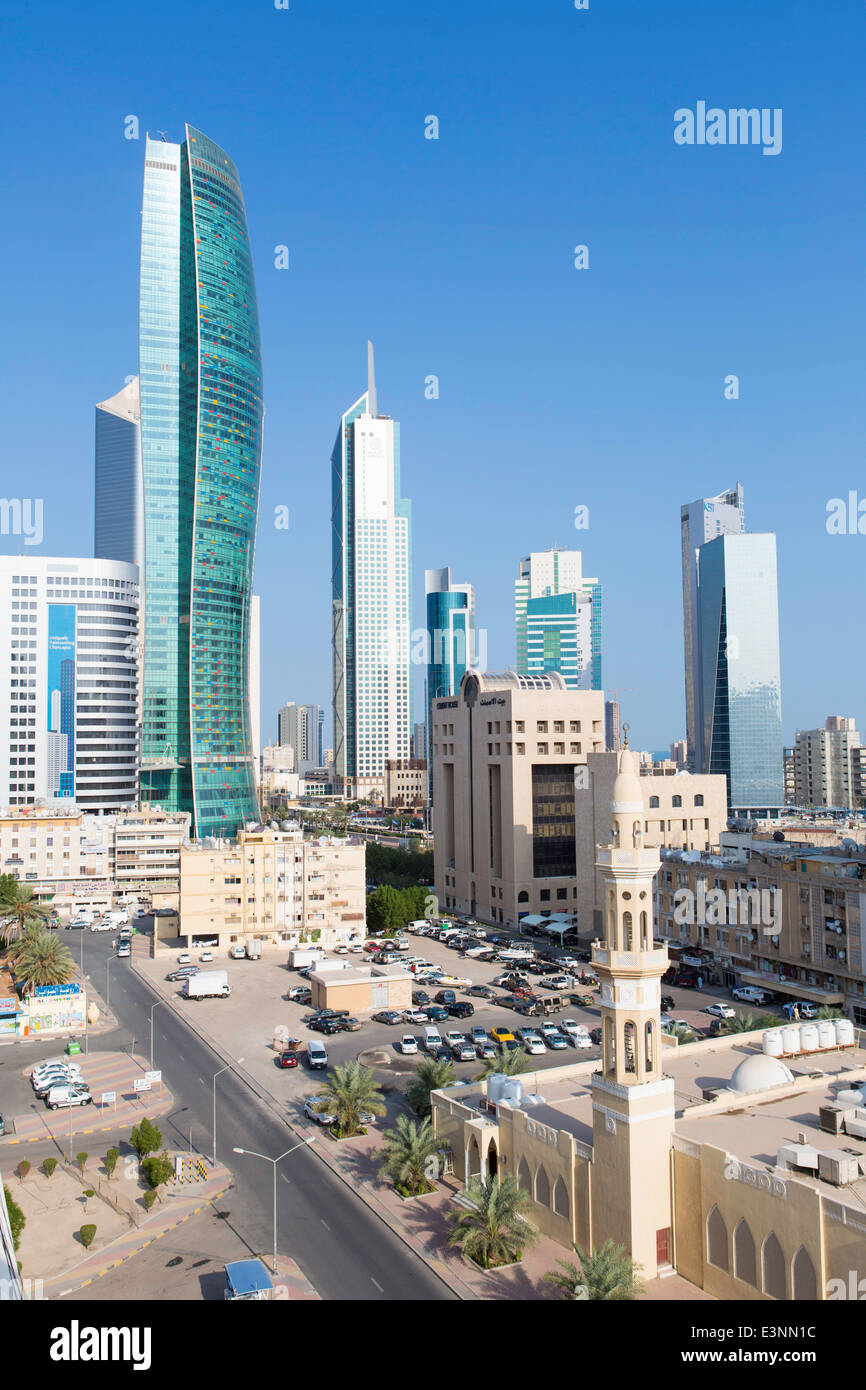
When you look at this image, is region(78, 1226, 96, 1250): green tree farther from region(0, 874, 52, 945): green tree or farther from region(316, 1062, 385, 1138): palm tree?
region(0, 874, 52, 945): green tree

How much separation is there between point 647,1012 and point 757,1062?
7.13 metres

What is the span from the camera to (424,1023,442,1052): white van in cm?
4731

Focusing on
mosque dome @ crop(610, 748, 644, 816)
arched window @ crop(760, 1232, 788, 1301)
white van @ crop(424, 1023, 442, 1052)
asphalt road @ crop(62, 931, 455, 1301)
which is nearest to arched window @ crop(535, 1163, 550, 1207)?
asphalt road @ crop(62, 931, 455, 1301)

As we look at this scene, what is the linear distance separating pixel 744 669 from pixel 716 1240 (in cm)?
16428

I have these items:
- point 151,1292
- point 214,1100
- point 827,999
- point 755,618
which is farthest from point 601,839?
point 755,618

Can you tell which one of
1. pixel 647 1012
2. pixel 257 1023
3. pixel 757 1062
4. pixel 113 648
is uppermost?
pixel 113 648

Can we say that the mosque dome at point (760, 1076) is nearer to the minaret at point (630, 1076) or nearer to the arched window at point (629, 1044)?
the minaret at point (630, 1076)

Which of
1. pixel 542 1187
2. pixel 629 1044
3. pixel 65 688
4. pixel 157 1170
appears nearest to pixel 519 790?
pixel 157 1170

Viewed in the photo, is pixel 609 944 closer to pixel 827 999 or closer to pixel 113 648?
pixel 827 999

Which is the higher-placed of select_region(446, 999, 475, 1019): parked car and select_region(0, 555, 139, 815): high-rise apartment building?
select_region(0, 555, 139, 815): high-rise apartment building

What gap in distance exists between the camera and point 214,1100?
126 feet

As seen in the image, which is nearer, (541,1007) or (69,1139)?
(69,1139)

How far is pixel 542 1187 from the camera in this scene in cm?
2719

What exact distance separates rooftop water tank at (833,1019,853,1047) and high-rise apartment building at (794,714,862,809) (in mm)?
155647
